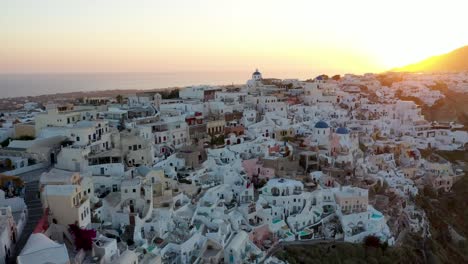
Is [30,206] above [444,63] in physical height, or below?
below

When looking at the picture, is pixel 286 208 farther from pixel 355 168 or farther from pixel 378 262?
pixel 355 168

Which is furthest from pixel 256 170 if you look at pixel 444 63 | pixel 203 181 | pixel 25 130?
pixel 444 63

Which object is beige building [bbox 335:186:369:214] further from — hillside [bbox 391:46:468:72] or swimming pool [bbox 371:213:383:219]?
hillside [bbox 391:46:468:72]

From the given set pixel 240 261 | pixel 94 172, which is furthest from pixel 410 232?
pixel 94 172

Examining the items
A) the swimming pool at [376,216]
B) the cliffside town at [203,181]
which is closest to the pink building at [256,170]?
the cliffside town at [203,181]

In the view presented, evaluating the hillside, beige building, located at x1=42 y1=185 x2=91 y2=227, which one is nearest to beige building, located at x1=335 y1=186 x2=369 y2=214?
beige building, located at x1=42 y1=185 x2=91 y2=227

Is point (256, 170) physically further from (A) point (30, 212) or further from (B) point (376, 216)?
(A) point (30, 212)

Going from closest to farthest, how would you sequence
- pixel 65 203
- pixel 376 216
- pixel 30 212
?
pixel 65 203 → pixel 30 212 → pixel 376 216

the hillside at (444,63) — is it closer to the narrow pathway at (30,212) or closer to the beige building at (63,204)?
the narrow pathway at (30,212)
